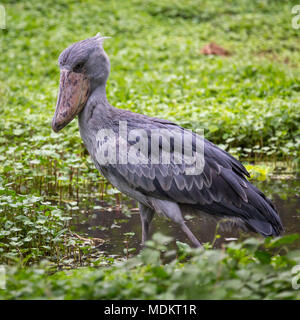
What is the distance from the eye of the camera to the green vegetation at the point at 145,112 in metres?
2.90

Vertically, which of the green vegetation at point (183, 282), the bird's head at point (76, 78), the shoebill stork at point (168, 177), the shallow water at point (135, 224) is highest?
the bird's head at point (76, 78)

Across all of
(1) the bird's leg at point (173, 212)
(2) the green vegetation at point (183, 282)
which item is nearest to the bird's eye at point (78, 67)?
(1) the bird's leg at point (173, 212)

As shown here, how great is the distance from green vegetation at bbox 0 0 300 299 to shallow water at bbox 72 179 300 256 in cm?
17

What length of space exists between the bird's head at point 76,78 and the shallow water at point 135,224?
1.20 m

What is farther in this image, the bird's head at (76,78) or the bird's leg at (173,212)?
the bird's head at (76,78)

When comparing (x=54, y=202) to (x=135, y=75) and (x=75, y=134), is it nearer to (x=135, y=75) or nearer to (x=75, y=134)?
(x=75, y=134)

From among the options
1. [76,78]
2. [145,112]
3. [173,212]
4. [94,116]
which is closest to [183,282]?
[173,212]

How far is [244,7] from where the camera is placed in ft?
49.2

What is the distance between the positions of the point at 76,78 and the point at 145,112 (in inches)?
126

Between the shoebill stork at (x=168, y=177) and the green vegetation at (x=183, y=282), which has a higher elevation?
the shoebill stork at (x=168, y=177)

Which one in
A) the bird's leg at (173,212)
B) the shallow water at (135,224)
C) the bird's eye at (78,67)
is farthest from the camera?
the shallow water at (135,224)

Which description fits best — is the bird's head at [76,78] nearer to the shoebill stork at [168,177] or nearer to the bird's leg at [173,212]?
the shoebill stork at [168,177]

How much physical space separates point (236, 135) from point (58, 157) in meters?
2.39
